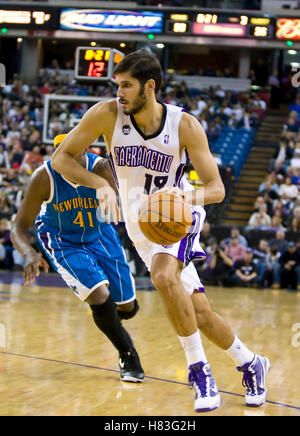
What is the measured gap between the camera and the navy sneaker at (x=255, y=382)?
4.40 metres

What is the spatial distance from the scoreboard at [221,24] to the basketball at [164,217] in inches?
627

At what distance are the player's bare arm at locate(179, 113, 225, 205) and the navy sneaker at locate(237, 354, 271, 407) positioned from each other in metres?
1.10

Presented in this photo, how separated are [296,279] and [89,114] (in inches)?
403

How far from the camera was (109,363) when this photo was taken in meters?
5.72

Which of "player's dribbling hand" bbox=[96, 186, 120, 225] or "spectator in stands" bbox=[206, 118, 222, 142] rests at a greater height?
"player's dribbling hand" bbox=[96, 186, 120, 225]

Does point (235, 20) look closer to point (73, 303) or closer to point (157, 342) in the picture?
point (73, 303)

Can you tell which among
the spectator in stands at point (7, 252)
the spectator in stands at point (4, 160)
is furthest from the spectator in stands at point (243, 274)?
the spectator in stands at point (4, 160)

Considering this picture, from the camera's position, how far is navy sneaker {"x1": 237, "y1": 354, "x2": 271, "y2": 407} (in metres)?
4.40

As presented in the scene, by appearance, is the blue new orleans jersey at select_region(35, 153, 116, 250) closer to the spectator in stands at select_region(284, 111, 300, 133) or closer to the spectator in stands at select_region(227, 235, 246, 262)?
the spectator in stands at select_region(227, 235, 246, 262)

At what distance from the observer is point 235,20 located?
19.8 metres

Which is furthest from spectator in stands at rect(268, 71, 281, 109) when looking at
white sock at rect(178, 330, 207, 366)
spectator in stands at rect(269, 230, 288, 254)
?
white sock at rect(178, 330, 207, 366)

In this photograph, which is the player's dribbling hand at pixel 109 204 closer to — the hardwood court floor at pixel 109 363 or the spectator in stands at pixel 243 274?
the hardwood court floor at pixel 109 363

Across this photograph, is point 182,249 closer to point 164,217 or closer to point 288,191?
point 164,217
